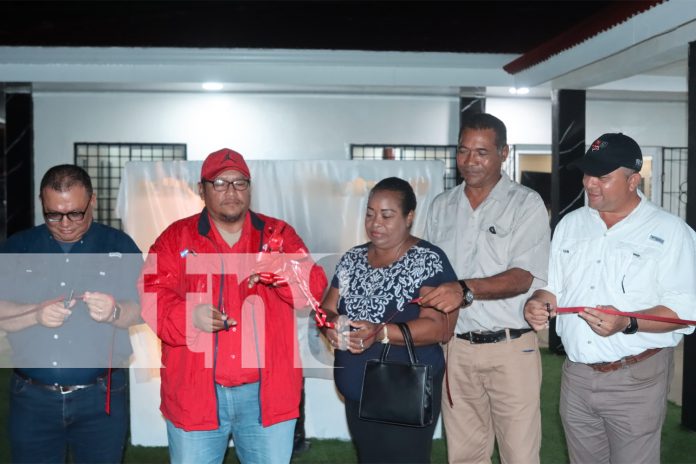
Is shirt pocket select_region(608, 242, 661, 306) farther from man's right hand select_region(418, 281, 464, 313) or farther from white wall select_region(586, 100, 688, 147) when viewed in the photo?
white wall select_region(586, 100, 688, 147)

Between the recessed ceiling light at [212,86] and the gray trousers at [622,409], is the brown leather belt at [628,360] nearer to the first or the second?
the gray trousers at [622,409]

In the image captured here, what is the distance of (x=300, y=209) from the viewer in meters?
4.43

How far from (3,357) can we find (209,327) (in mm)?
6659

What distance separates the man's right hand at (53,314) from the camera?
7.50 ft

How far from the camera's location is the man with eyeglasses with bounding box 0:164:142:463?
2.43 meters

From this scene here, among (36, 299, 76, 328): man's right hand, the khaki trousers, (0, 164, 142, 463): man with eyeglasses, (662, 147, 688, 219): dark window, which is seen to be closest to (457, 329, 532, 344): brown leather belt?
the khaki trousers

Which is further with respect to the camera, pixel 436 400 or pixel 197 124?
pixel 197 124

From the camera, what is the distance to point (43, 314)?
2299 millimetres

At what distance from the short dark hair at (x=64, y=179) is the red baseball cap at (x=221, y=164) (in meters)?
0.47

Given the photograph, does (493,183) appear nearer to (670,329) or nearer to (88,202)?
(670,329)

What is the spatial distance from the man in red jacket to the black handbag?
28 centimetres

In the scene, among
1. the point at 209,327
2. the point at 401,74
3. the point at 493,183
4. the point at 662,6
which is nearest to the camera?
the point at 209,327

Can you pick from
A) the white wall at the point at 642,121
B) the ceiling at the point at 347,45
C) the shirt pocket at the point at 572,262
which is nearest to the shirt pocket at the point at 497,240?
the shirt pocket at the point at 572,262

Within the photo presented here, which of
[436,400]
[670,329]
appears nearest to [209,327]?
[436,400]
